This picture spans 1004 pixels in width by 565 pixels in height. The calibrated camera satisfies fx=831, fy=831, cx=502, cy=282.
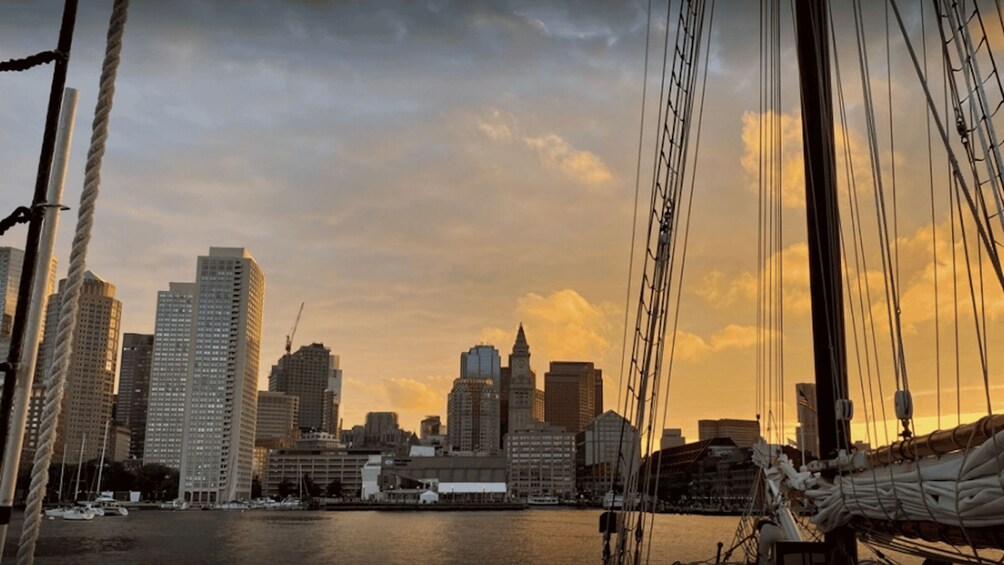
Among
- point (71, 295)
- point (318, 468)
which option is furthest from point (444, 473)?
point (71, 295)

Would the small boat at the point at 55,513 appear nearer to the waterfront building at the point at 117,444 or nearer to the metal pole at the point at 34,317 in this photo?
the waterfront building at the point at 117,444

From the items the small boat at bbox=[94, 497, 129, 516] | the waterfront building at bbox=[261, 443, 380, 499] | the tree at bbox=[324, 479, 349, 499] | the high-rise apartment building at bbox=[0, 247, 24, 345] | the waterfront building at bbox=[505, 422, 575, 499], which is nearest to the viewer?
the high-rise apartment building at bbox=[0, 247, 24, 345]

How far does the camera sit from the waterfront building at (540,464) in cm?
17975

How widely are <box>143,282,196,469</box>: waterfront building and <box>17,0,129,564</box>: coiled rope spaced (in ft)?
608

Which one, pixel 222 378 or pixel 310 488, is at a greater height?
pixel 222 378

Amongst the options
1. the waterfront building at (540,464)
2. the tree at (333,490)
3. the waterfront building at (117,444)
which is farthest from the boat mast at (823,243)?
the waterfront building at (117,444)

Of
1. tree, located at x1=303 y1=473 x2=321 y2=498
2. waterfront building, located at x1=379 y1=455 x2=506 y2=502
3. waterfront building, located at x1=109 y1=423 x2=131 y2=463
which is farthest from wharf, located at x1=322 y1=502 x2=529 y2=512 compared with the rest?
waterfront building, located at x1=109 y1=423 x2=131 y2=463

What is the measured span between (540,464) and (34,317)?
184 metres

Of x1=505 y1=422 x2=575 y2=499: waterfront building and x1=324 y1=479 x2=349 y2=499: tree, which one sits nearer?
x1=324 y1=479 x2=349 y2=499: tree

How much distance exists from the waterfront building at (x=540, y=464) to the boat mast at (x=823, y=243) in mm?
172786

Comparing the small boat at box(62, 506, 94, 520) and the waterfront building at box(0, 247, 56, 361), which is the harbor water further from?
the waterfront building at box(0, 247, 56, 361)

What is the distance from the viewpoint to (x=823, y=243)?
31.9 feet

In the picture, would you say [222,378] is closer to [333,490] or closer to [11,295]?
[333,490]

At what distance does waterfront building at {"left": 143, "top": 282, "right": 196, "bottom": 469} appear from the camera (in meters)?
177
